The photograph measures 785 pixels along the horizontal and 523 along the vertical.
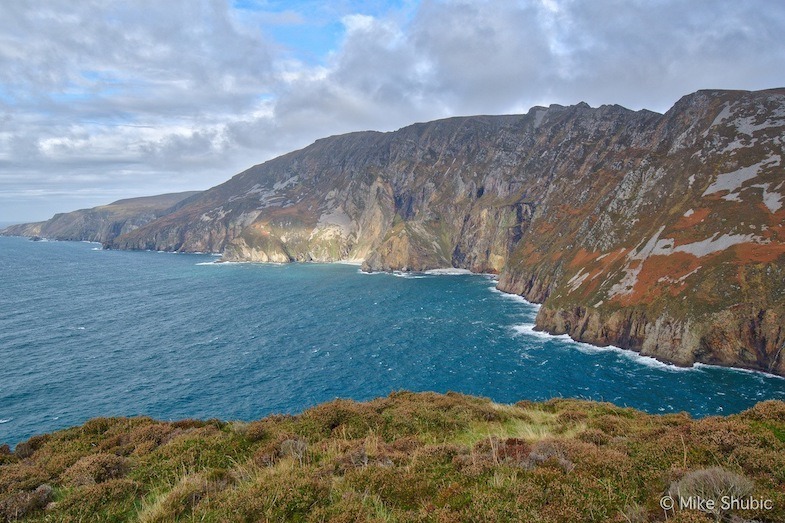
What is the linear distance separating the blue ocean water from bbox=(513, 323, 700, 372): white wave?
0.53m

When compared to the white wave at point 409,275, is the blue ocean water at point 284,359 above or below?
below

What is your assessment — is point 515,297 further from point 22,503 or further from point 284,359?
point 22,503

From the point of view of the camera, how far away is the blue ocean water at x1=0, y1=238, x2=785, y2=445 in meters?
58.5

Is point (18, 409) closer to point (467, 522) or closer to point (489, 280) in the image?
point (467, 522)

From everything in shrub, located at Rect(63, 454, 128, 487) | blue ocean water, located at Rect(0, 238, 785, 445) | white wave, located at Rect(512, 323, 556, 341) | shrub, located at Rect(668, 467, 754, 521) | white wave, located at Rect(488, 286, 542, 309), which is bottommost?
blue ocean water, located at Rect(0, 238, 785, 445)

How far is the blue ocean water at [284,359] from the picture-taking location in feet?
192

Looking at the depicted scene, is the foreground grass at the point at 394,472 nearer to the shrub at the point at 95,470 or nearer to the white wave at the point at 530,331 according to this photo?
the shrub at the point at 95,470

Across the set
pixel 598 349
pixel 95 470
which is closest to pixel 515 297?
pixel 598 349

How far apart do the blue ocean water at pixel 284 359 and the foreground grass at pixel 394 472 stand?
140 ft

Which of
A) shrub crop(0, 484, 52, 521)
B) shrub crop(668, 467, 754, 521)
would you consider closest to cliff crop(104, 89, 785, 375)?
shrub crop(668, 467, 754, 521)

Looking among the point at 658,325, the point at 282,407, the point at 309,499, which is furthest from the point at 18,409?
the point at 658,325

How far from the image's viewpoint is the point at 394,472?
11844mm

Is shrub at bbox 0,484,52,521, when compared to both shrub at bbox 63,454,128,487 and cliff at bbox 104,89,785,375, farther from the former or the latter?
cliff at bbox 104,89,785,375

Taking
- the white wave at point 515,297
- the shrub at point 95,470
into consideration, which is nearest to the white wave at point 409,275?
the white wave at point 515,297
